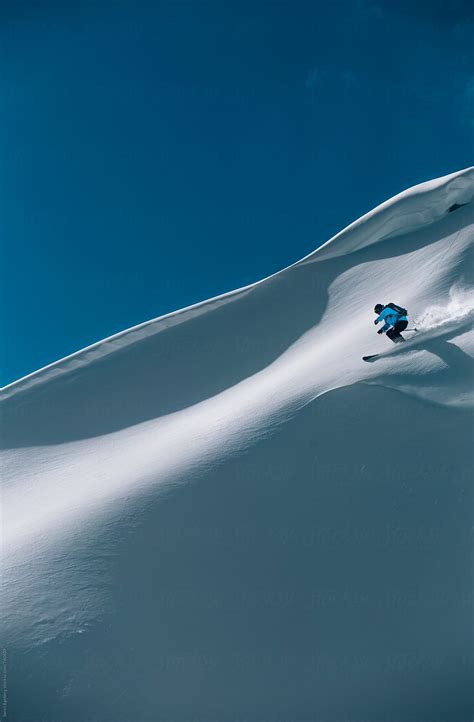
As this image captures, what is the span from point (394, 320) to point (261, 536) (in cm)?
434

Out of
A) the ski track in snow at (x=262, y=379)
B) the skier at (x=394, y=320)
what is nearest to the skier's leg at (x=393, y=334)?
the skier at (x=394, y=320)

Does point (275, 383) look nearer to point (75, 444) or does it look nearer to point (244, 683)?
point (75, 444)

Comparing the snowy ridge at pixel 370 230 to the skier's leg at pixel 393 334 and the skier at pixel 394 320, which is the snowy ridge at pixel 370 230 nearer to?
the skier at pixel 394 320

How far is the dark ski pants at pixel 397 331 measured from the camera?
1098 centimetres

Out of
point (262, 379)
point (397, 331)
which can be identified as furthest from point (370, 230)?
point (397, 331)

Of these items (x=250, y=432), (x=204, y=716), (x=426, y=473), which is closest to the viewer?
(x=204, y=716)

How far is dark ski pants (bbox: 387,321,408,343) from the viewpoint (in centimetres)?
1098

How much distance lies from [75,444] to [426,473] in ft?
21.2

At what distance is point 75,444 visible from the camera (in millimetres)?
12586

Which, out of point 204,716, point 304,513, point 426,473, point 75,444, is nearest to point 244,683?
point 204,716

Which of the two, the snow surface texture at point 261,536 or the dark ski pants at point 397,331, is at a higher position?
the dark ski pants at point 397,331

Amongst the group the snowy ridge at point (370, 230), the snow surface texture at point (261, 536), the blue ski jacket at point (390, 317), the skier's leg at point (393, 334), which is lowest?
the snow surface texture at point (261, 536)

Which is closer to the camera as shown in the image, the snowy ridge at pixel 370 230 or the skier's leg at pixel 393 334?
the skier's leg at pixel 393 334

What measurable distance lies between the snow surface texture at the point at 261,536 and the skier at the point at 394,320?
34cm
